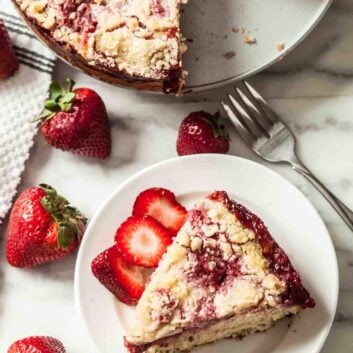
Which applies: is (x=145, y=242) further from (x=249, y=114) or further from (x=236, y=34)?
(x=236, y=34)

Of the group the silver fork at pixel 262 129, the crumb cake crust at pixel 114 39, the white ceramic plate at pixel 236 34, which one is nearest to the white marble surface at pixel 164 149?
the silver fork at pixel 262 129

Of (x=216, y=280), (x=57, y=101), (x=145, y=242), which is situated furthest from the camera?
(x=57, y=101)

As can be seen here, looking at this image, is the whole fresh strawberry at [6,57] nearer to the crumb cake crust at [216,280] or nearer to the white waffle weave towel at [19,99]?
the white waffle weave towel at [19,99]

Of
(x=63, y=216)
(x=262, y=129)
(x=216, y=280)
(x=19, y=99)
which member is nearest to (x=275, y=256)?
(x=216, y=280)

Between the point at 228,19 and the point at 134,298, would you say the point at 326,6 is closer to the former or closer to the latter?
the point at 228,19

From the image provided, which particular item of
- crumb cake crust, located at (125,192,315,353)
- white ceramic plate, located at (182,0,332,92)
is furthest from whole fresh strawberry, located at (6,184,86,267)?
white ceramic plate, located at (182,0,332,92)

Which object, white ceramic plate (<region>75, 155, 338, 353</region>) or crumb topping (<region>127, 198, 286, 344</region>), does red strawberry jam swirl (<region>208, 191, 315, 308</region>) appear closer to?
crumb topping (<region>127, 198, 286, 344</region>)
